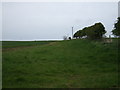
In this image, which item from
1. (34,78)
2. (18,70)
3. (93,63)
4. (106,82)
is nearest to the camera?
(106,82)

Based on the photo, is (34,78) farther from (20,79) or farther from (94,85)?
(94,85)

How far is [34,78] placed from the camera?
643 centimetres

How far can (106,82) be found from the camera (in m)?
5.95

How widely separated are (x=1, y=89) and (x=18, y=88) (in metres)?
0.55

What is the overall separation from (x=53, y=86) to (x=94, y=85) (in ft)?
4.64

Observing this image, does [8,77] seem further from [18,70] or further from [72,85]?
[72,85]

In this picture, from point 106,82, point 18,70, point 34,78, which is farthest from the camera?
point 18,70

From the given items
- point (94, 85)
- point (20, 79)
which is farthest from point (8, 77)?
point (94, 85)

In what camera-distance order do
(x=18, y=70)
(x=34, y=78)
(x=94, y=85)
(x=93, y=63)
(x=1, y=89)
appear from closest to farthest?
1. (x=1, y=89)
2. (x=94, y=85)
3. (x=34, y=78)
4. (x=18, y=70)
5. (x=93, y=63)

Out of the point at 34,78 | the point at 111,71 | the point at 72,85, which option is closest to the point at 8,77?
the point at 34,78

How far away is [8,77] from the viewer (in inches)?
Result: 257

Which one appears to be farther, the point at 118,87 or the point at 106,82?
the point at 106,82

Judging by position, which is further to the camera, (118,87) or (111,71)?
(111,71)

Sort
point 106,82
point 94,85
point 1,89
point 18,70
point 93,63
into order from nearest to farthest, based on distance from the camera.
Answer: point 1,89 → point 94,85 → point 106,82 → point 18,70 → point 93,63
